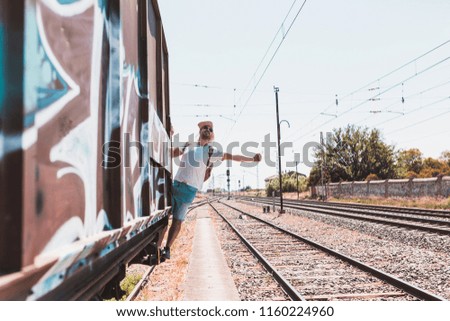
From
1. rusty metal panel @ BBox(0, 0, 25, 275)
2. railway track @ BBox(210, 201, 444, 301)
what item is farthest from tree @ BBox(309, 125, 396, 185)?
rusty metal panel @ BBox(0, 0, 25, 275)

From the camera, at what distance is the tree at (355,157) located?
64062 mm

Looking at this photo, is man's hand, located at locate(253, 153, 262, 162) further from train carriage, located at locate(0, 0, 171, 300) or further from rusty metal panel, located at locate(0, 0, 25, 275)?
rusty metal panel, located at locate(0, 0, 25, 275)

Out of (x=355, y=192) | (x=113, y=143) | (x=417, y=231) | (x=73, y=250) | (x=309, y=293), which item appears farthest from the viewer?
(x=355, y=192)

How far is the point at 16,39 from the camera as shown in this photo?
1.55 m

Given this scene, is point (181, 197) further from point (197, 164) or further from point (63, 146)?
point (63, 146)

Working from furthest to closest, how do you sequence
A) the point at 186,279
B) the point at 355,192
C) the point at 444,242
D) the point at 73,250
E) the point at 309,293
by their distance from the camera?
the point at 355,192 → the point at 444,242 → the point at 186,279 → the point at 309,293 → the point at 73,250

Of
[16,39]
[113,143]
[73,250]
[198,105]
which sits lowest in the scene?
[73,250]

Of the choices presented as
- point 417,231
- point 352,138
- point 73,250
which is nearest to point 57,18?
point 73,250

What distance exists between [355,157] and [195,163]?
6320 cm

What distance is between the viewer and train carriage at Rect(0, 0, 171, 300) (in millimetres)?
1515

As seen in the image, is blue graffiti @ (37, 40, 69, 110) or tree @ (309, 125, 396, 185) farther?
tree @ (309, 125, 396, 185)

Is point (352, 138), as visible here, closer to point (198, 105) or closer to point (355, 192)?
point (355, 192)

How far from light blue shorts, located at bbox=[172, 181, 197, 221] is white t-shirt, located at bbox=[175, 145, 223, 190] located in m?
0.07

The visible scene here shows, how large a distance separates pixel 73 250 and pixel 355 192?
53.9m
